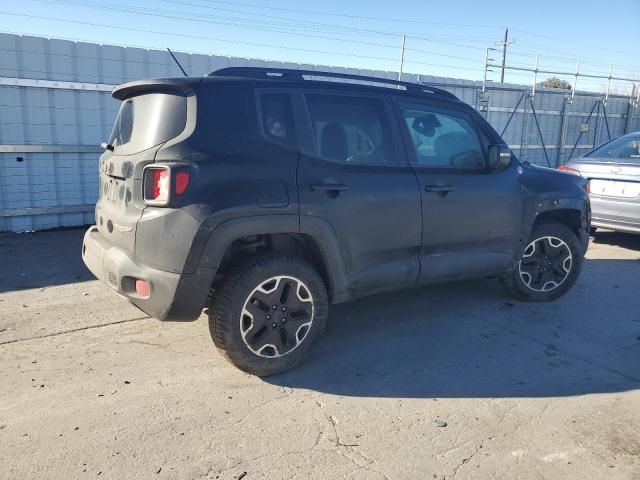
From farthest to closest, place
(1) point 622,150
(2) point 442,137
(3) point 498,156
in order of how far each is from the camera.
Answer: (1) point 622,150
(3) point 498,156
(2) point 442,137

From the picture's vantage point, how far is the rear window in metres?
3.34

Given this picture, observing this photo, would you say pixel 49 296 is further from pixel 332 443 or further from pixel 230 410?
pixel 332 443

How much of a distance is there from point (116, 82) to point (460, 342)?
259 inches

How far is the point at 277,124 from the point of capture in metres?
3.62

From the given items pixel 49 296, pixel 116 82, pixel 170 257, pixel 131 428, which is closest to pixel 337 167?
pixel 170 257

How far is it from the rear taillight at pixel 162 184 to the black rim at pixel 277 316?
0.82m

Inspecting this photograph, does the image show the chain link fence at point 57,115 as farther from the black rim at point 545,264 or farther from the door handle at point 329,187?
the black rim at point 545,264

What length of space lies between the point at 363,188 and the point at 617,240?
21.4 feet

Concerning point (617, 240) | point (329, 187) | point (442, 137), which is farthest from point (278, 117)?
point (617, 240)

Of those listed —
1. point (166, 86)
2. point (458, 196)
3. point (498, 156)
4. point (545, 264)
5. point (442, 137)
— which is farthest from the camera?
point (545, 264)

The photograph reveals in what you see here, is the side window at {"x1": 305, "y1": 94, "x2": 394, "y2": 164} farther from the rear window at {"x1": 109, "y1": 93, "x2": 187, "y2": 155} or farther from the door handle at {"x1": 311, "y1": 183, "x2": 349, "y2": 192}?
the rear window at {"x1": 109, "y1": 93, "x2": 187, "y2": 155}

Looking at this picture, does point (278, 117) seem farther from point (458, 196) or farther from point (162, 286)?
point (458, 196)

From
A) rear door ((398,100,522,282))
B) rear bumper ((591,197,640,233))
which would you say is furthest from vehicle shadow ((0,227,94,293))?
rear bumper ((591,197,640,233))

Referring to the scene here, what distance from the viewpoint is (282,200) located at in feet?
11.4
